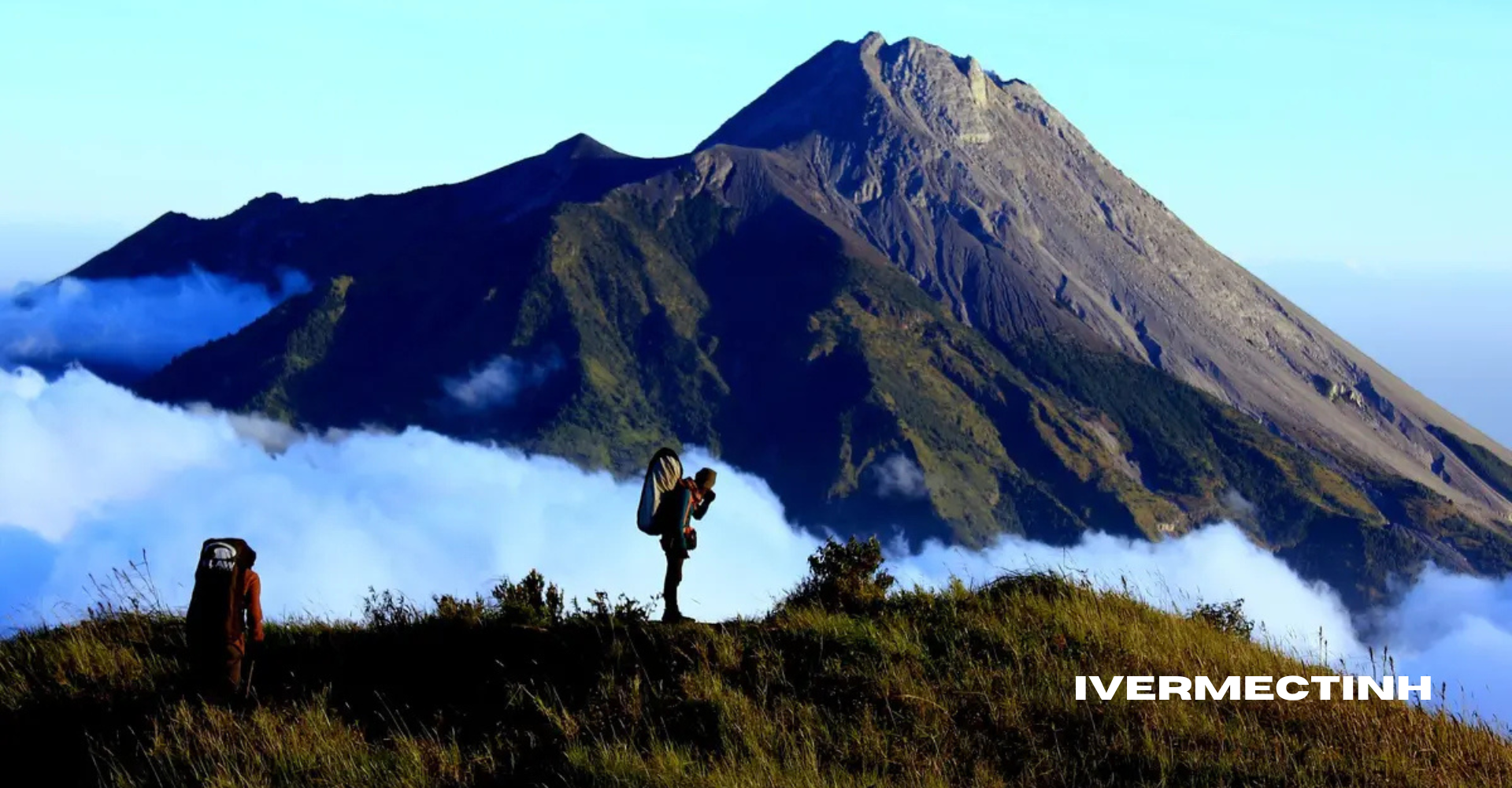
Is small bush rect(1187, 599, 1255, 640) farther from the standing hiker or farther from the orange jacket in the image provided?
the orange jacket

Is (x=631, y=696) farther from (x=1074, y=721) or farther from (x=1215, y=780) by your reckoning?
(x=1215, y=780)

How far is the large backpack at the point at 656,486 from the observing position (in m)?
15.8

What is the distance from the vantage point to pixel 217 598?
1248 centimetres

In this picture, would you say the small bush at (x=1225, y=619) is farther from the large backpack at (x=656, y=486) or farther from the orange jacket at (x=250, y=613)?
the orange jacket at (x=250, y=613)

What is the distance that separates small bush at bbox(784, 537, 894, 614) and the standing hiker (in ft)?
4.31

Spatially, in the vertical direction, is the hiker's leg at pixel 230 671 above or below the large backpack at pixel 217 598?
below

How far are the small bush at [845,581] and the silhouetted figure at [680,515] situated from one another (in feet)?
4.04

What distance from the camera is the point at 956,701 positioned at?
12.0m

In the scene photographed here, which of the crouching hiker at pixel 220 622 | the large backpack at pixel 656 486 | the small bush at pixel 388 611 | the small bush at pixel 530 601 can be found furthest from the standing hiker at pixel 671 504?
the crouching hiker at pixel 220 622

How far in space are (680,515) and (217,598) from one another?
16.7 ft

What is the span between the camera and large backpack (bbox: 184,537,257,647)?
40.8 feet

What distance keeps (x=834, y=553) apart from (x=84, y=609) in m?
8.10

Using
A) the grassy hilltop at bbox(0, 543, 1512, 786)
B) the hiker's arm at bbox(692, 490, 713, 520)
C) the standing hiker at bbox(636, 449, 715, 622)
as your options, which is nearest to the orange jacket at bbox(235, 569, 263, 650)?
the grassy hilltop at bbox(0, 543, 1512, 786)

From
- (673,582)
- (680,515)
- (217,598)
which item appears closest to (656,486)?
(680,515)
